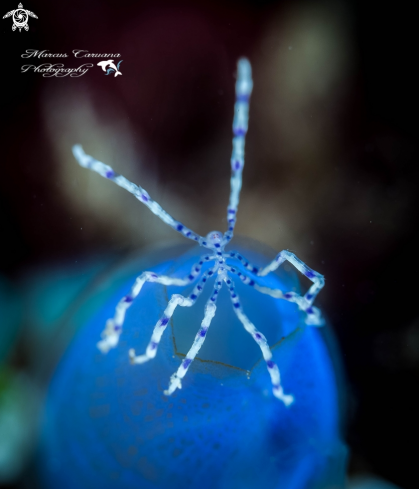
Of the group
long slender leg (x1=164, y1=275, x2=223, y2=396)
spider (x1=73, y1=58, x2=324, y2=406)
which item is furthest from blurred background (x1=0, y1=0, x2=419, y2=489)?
long slender leg (x1=164, y1=275, x2=223, y2=396)

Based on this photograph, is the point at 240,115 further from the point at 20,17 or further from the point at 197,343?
the point at 20,17

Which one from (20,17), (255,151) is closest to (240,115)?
(255,151)

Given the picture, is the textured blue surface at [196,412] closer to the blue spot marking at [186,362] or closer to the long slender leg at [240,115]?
the blue spot marking at [186,362]

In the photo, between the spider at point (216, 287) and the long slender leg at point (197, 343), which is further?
the long slender leg at point (197, 343)

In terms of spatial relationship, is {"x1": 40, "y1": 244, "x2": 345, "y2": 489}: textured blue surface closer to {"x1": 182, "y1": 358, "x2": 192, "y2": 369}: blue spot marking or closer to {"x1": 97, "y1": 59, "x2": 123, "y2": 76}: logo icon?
{"x1": 182, "y1": 358, "x2": 192, "y2": 369}: blue spot marking

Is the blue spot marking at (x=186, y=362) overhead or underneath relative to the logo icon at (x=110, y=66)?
underneath

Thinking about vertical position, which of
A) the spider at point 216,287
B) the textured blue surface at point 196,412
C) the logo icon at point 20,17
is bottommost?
the textured blue surface at point 196,412

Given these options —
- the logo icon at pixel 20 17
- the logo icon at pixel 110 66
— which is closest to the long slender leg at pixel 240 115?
the logo icon at pixel 110 66
